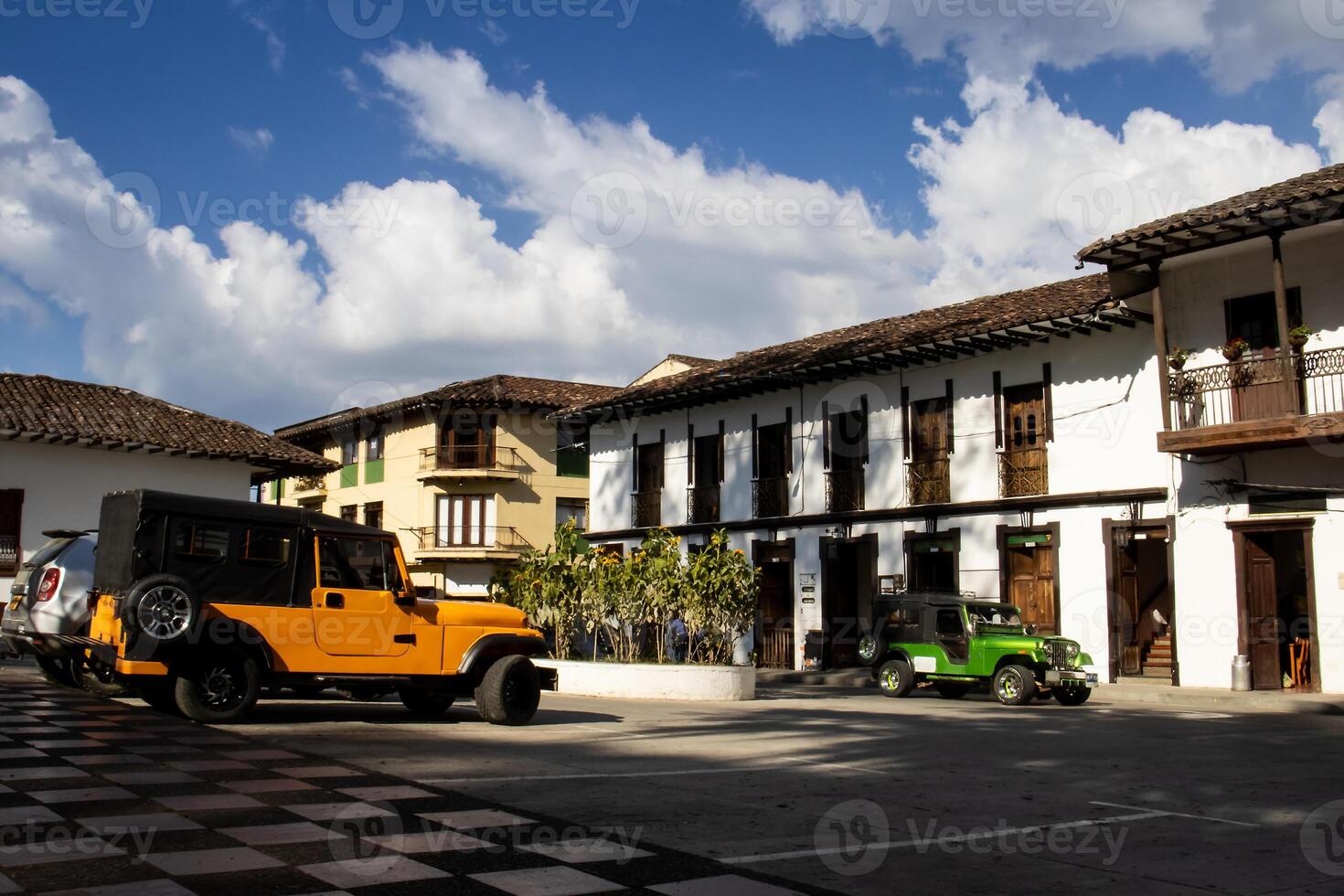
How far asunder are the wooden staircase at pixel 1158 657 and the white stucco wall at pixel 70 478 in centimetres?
1870

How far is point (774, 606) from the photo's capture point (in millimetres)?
31297

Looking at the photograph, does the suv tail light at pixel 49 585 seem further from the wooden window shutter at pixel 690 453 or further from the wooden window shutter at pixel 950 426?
the wooden window shutter at pixel 690 453

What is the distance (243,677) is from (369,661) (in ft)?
4.10

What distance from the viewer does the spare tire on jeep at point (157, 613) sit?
11.1 m

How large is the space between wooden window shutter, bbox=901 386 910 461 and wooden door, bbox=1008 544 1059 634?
372cm

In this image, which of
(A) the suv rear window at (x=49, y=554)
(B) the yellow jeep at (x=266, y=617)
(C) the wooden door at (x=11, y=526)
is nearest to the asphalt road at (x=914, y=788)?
(B) the yellow jeep at (x=266, y=617)

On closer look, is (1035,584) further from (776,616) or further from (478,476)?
(478,476)

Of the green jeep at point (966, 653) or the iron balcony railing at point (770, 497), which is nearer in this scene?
the green jeep at point (966, 653)

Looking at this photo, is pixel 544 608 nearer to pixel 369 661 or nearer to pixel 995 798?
pixel 369 661

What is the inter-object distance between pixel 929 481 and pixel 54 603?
18698 mm

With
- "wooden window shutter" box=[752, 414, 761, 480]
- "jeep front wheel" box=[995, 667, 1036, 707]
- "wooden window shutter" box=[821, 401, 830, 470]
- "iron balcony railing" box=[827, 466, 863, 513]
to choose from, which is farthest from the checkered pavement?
"wooden window shutter" box=[752, 414, 761, 480]

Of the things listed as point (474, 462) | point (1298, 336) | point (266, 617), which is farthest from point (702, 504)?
point (266, 617)

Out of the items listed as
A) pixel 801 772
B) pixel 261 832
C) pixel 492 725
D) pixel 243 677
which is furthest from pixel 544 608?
pixel 261 832

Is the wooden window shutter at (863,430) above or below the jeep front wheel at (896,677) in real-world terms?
above
